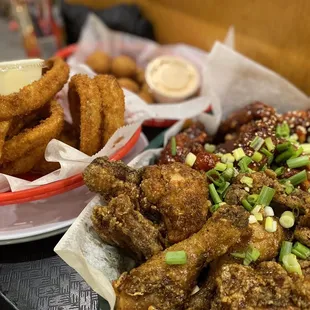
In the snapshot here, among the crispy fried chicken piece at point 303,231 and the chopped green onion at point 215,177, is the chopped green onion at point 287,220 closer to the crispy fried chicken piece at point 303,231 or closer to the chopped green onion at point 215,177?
the crispy fried chicken piece at point 303,231

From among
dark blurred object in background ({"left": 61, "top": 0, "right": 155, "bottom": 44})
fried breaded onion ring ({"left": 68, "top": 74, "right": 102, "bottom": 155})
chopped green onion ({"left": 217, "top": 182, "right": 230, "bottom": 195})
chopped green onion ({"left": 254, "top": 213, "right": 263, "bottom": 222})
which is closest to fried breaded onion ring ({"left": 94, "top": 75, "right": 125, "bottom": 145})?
fried breaded onion ring ({"left": 68, "top": 74, "right": 102, "bottom": 155})

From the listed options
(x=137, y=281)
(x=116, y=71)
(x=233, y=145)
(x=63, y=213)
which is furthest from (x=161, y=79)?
(x=137, y=281)

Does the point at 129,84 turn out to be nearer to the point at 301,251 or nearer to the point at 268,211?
the point at 268,211

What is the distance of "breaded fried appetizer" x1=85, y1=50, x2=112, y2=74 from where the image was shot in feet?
10.9

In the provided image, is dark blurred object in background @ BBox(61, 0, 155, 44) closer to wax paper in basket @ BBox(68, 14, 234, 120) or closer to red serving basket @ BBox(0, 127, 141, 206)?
wax paper in basket @ BBox(68, 14, 234, 120)

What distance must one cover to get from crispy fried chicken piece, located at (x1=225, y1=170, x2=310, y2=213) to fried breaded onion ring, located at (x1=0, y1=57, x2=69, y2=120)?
98 centimetres

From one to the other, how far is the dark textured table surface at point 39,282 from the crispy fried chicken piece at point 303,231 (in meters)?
0.89

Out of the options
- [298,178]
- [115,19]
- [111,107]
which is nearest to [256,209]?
[298,178]

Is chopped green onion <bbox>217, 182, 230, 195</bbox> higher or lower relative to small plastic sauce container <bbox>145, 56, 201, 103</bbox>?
higher

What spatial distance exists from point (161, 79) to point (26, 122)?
1403 millimetres

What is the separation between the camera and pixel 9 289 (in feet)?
5.87

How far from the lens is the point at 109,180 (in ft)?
5.39

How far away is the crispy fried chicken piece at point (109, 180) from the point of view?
164 cm

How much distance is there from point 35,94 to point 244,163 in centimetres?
104
